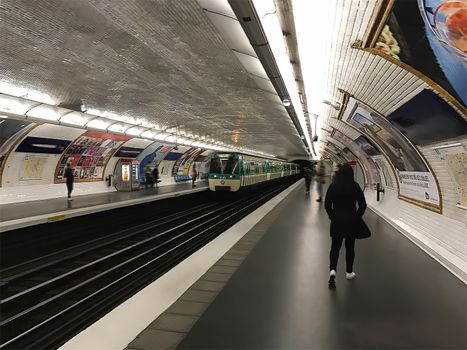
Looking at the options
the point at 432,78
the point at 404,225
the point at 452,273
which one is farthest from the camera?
the point at 404,225

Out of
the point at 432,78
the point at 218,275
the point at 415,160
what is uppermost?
the point at 432,78

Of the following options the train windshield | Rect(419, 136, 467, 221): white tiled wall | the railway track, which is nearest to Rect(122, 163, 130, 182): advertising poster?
the train windshield

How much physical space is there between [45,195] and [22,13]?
12.0m

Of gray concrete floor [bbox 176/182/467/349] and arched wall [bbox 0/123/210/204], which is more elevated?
arched wall [bbox 0/123/210/204]

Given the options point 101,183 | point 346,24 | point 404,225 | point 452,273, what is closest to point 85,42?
point 346,24

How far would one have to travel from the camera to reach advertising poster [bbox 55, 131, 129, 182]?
15.1 meters

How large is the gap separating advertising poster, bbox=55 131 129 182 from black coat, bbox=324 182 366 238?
12.4 metres

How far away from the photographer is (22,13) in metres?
4.60

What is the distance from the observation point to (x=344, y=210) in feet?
14.7

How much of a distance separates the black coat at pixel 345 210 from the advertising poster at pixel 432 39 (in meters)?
1.51

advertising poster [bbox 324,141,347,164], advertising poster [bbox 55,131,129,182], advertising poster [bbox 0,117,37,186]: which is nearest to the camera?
advertising poster [bbox 0,117,37,186]

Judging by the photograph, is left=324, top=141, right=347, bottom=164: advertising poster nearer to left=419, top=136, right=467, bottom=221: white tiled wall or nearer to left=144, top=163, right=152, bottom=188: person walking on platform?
left=144, top=163, right=152, bottom=188: person walking on platform

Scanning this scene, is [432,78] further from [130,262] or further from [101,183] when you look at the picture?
[101,183]

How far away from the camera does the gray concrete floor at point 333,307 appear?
3.00m
